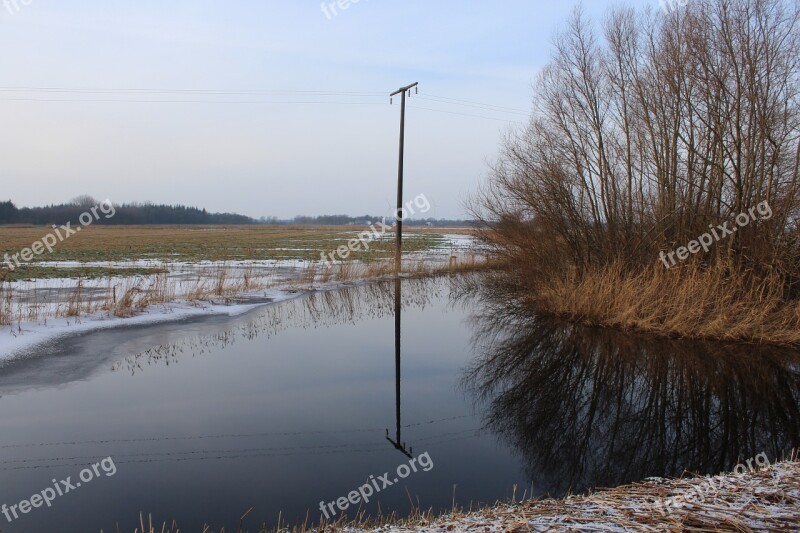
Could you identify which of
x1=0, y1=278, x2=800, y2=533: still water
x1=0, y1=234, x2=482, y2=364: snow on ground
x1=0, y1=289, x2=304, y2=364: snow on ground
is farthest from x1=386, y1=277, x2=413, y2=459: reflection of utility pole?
x1=0, y1=289, x2=304, y2=364: snow on ground

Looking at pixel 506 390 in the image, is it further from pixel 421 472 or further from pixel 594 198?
pixel 594 198

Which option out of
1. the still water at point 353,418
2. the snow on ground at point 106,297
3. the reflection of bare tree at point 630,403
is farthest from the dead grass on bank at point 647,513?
the snow on ground at point 106,297

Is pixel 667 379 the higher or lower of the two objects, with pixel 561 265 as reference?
lower

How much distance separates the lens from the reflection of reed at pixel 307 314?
10.6 meters

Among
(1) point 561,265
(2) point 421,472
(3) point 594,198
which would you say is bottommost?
(2) point 421,472

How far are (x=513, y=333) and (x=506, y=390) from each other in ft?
15.3

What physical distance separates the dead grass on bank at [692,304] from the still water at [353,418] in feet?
1.99

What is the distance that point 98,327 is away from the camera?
1234 cm

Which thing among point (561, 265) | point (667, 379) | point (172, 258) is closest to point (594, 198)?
point (561, 265)

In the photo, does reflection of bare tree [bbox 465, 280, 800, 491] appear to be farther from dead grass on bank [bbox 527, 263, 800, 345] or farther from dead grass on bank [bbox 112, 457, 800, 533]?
dead grass on bank [bbox 112, 457, 800, 533]

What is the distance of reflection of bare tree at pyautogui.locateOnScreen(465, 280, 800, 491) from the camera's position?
6320 millimetres

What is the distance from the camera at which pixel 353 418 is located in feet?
25.0

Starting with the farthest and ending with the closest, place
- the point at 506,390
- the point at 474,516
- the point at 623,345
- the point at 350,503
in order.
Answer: the point at 623,345
the point at 506,390
the point at 350,503
the point at 474,516

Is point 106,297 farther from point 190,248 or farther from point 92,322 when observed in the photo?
point 190,248
